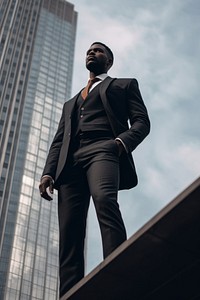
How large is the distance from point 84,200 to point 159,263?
1.87m

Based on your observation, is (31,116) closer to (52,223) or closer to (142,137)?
(52,223)

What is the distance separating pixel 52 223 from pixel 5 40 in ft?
111

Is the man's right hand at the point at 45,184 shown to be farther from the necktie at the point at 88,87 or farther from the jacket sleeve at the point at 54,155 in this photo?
the necktie at the point at 88,87

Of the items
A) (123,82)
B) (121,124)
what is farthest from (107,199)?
(123,82)

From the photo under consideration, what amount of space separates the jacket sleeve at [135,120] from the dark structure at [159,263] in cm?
174

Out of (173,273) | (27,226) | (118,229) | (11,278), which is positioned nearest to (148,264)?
(173,273)

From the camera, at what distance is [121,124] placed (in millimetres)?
5797

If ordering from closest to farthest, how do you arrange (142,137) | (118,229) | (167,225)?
(167,225) < (118,229) < (142,137)

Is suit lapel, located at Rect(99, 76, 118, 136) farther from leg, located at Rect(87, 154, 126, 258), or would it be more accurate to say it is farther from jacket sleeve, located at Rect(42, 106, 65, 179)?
A: jacket sleeve, located at Rect(42, 106, 65, 179)

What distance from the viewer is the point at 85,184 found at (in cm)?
565

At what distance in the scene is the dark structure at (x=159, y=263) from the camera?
355 centimetres

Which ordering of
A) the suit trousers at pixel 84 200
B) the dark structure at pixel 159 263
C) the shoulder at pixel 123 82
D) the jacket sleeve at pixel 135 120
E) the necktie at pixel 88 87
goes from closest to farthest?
the dark structure at pixel 159 263, the suit trousers at pixel 84 200, the jacket sleeve at pixel 135 120, the shoulder at pixel 123 82, the necktie at pixel 88 87

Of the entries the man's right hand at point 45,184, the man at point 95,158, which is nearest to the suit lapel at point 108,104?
the man at point 95,158

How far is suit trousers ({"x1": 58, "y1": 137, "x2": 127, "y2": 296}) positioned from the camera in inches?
195
